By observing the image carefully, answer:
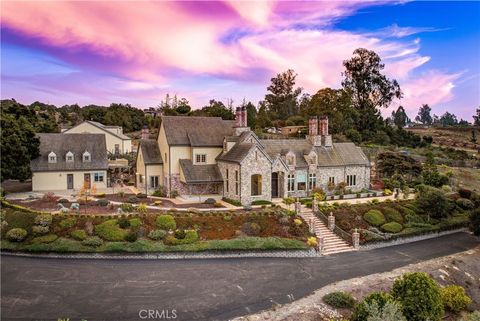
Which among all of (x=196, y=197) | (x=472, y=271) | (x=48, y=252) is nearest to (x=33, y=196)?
(x=48, y=252)

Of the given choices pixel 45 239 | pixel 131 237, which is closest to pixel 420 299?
pixel 131 237

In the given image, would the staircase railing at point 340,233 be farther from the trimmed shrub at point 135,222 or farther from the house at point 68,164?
the house at point 68,164

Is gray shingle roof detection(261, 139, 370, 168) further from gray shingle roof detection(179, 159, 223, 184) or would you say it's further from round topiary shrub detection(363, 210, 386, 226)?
round topiary shrub detection(363, 210, 386, 226)

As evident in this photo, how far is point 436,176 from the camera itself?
4825 centimetres

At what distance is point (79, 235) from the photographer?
26547mm

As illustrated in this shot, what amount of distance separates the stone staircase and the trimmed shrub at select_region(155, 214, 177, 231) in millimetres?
11597

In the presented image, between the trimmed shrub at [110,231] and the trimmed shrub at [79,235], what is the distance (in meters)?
0.91

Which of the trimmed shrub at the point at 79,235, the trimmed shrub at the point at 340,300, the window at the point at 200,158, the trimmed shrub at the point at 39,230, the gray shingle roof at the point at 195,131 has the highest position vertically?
the gray shingle roof at the point at 195,131

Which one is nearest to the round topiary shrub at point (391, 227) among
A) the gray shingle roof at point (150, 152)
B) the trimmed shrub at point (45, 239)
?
the gray shingle roof at point (150, 152)

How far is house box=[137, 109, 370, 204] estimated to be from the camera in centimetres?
3684

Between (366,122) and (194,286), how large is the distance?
66.5 meters

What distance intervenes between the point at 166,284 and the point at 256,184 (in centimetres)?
1899

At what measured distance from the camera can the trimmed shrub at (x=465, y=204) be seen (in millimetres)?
39500

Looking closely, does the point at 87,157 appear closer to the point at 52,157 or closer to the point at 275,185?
the point at 52,157
